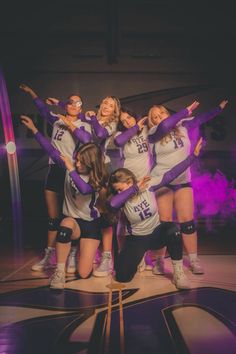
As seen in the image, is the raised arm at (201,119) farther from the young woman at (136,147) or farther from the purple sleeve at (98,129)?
the purple sleeve at (98,129)

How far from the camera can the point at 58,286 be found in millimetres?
3250

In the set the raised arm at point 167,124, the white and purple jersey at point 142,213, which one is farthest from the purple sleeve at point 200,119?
the white and purple jersey at point 142,213

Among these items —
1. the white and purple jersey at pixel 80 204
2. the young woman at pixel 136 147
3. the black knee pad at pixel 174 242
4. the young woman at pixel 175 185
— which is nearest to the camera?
the black knee pad at pixel 174 242

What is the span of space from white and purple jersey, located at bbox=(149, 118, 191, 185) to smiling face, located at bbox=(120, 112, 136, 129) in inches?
8.7

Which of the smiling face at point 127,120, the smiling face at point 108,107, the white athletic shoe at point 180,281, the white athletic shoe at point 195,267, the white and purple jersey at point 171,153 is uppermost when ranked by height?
the smiling face at point 108,107

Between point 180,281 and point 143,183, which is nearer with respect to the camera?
point 180,281

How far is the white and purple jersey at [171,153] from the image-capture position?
389cm

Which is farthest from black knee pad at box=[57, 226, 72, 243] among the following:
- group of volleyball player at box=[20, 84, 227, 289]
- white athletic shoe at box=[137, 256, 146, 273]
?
white athletic shoe at box=[137, 256, 146, 273]

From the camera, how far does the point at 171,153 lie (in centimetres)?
390

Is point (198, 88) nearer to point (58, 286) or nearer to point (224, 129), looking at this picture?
point (224, 129)

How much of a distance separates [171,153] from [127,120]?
22.4 inches

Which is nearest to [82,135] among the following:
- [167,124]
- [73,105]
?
[73,105]

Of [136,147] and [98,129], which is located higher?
[98,129]

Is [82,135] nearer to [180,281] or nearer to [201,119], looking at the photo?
[201,119]
